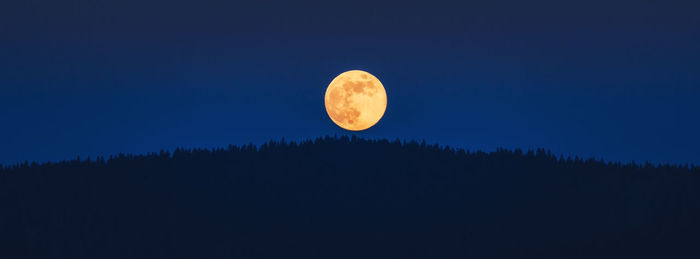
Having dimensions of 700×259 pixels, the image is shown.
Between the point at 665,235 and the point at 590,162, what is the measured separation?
25.8 meters

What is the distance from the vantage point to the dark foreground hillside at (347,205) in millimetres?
73875

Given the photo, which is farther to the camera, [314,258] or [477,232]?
[477,232]

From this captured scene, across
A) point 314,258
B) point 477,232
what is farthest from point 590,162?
point 314,258

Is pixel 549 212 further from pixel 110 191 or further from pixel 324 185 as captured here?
pixel 110 191

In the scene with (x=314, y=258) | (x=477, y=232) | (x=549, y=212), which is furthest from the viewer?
(x=549, y=212)

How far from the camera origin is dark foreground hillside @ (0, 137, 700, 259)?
73875 mm

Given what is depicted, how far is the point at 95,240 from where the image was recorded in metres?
74.1

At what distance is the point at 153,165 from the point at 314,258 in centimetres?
4559

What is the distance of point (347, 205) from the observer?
292ft

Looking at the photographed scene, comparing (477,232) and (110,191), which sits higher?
(110,191)

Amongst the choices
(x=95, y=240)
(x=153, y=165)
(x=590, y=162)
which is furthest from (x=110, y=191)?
(x=590, y=162)

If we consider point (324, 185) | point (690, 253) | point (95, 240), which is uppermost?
point (324, 185)

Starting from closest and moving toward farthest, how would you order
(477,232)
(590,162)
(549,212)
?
(477,232) < (549,212) < (590,162)

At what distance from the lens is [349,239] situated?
77.2 metres
